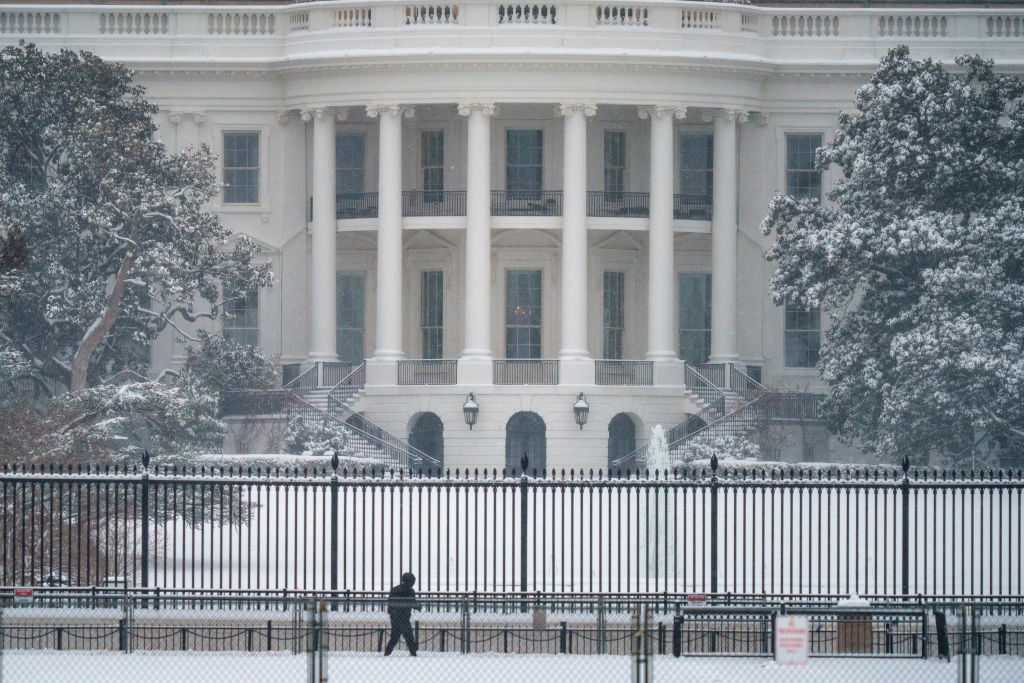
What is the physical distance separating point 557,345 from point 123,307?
1250cm

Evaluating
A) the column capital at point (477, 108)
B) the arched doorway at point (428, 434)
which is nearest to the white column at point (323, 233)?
the arched doorway at point (428, 434)

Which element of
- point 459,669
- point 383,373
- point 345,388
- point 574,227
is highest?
point 574,227

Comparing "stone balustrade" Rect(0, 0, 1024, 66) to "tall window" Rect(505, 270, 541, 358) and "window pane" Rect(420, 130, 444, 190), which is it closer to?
"window pane" Rect(420, 130, 444, 190)

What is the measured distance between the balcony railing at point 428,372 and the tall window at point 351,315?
138 inches

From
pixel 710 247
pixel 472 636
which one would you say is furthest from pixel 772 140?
pixel 472 636

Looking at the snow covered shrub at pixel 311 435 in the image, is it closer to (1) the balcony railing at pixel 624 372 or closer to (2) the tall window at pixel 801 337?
(1) the balcony railing at pixel 624 372

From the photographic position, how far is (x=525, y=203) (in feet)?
255

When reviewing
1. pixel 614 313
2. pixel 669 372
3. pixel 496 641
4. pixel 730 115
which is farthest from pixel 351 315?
pixel 496 641

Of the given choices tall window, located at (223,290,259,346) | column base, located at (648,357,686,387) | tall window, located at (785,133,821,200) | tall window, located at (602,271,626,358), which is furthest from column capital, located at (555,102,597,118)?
tall window, located at (223,290,259,346)

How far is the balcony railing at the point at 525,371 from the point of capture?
249 feet

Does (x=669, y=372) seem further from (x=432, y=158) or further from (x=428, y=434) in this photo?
(x=432, y=158)

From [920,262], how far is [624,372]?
407 inches

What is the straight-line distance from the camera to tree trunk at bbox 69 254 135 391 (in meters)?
68.7

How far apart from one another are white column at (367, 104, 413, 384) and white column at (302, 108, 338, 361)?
1.47m
